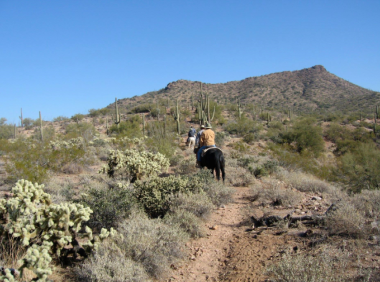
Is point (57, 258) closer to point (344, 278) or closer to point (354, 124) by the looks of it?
point (344, 278)

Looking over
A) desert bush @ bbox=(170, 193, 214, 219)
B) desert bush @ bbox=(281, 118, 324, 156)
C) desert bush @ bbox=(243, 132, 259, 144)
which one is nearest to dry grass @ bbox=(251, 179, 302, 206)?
desert bush @ bbox=(170, 193, 214, 219)

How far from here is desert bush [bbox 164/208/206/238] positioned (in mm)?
5344

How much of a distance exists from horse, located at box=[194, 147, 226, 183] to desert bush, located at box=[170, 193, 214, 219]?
247cm

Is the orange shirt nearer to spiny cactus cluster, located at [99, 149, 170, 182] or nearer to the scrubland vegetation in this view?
the scrubland vegetation

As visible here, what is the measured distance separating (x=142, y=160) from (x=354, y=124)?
1407 inches

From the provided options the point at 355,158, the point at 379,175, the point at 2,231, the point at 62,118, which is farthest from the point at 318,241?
the point at 62,118

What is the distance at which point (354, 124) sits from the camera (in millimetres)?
36812

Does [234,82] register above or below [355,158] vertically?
above

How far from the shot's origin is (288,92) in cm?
6688

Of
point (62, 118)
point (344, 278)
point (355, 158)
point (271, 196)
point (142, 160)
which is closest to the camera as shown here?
point (344, 278)

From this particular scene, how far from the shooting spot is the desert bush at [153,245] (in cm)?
404

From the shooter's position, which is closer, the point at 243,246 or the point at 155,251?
the point at 155,251

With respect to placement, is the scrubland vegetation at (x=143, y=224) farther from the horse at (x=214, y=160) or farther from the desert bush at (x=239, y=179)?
the horse at (x=214, y=160)

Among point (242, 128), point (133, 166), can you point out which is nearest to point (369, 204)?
point (133, 166)
